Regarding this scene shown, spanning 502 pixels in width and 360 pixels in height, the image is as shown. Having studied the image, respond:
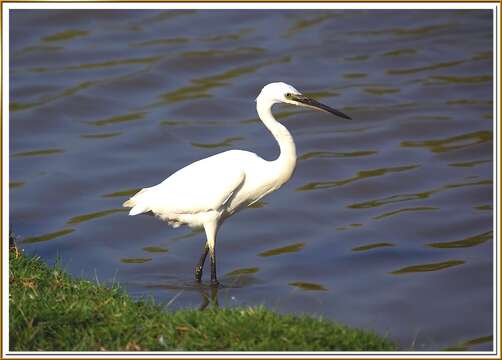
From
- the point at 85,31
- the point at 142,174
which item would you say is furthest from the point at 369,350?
the point at 85,31

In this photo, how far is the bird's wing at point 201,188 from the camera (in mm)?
7316

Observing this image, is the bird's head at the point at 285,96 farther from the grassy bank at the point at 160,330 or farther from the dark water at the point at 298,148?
the grassy bank at the point at 160,330

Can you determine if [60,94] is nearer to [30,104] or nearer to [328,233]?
[30,104]

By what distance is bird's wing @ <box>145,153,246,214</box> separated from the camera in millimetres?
7316

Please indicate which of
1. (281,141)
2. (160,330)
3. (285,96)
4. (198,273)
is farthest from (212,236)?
(160,330)

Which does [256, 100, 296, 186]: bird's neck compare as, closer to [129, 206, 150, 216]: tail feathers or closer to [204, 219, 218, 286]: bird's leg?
[204, 219, 218, 286]: bird's leg

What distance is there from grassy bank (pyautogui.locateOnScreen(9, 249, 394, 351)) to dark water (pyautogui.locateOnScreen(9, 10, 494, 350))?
3.10 ft

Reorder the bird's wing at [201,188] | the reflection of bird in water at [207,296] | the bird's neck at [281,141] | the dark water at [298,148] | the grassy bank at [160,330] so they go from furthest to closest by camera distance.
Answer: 1. the dark water at [298,148]
2. the bird's neck at [281,141]
3. the bird's wing at [201,188]
4. the reflection of bird in water at [207,296]
5. the grassy bank at [160,330]

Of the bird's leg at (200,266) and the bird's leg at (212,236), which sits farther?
the bird's leg at (200,266)

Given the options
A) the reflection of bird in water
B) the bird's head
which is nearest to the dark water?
the reflection of bird in water

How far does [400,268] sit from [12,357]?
3903 millimetres

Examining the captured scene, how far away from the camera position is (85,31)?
51.7 feet

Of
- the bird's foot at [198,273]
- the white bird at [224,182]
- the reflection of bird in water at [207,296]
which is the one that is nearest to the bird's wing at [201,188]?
the white bird at [224,182]

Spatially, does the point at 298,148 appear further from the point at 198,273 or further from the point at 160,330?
the point at 160,330
